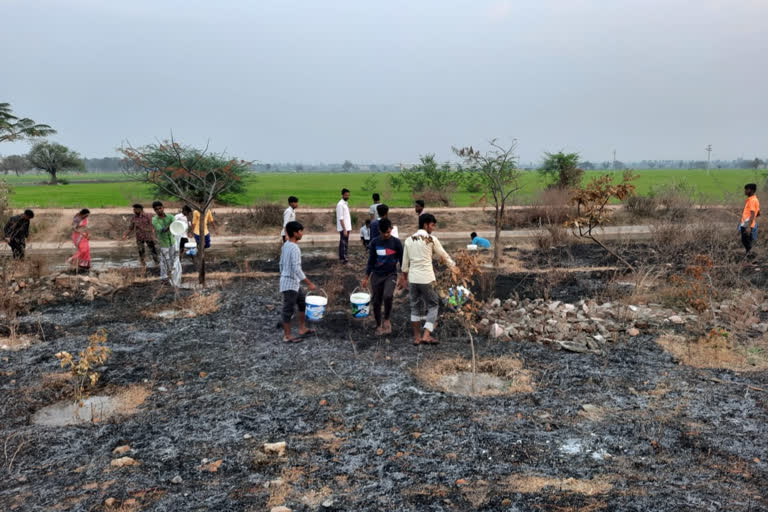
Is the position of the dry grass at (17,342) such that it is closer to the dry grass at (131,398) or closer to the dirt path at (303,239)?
the dry grass at (131,398)

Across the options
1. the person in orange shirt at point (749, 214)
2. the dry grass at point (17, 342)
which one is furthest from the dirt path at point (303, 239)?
the dry grass at point (17, 342)

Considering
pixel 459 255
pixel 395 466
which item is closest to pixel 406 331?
pixel 459 255

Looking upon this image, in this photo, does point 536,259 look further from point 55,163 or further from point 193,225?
point 55,163

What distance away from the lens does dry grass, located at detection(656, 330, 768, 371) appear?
5996 millimetres

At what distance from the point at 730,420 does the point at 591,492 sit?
6.42ft

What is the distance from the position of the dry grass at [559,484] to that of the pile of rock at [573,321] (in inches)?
116

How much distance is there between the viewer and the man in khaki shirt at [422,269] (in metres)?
6.40

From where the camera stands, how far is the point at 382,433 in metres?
4.55

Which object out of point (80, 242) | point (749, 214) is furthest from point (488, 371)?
point (80, 242)

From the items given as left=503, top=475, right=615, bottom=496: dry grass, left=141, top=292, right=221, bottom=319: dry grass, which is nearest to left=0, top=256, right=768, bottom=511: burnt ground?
left=503, top=475, right=615, bottom=496: dry grass

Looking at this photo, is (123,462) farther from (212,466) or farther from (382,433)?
(382,433)

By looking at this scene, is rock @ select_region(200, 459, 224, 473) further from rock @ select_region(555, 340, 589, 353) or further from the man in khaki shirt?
rock @ select_region(555, 340, 589, 353)

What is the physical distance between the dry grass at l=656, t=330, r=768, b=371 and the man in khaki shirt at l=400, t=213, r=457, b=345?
2.90 m

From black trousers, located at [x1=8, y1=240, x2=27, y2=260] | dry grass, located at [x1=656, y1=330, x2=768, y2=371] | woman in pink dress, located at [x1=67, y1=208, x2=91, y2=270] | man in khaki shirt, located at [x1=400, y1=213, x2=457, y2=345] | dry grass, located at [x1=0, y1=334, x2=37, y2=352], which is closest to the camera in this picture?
dry grass, located at [x1=656, y1=330, x2=768, y2=371]
